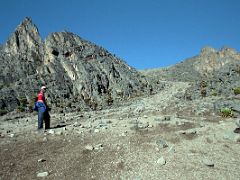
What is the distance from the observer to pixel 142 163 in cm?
1127

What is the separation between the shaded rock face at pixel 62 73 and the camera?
50.2m

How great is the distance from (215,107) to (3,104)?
31992 millimetres

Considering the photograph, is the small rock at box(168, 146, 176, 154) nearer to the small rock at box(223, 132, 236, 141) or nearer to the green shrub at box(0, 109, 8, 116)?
the small rock at box(223, 132, 236, 141)

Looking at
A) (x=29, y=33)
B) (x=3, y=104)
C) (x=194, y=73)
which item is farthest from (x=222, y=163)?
(x=194, y=73)

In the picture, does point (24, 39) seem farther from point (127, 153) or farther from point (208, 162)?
point (208, 162)

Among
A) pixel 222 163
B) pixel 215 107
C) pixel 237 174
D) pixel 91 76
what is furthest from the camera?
pixel 91 76

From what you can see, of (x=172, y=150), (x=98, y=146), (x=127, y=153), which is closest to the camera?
(x=127, y=153)

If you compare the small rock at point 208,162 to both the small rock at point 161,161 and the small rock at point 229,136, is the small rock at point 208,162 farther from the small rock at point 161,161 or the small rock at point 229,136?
the small rock at point 229,136

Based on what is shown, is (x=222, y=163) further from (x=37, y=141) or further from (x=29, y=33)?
Result: (x=29, y=33)

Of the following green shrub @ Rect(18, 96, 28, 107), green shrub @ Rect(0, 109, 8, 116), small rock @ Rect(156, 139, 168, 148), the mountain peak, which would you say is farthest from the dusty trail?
the mountain peak

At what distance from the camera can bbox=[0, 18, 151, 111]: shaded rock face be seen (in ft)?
165

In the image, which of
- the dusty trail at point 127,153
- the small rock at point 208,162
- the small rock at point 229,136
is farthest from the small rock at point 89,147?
the small rock at point 229,136

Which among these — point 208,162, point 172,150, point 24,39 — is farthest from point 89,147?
point 24,39

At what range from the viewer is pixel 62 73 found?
58031 mm
